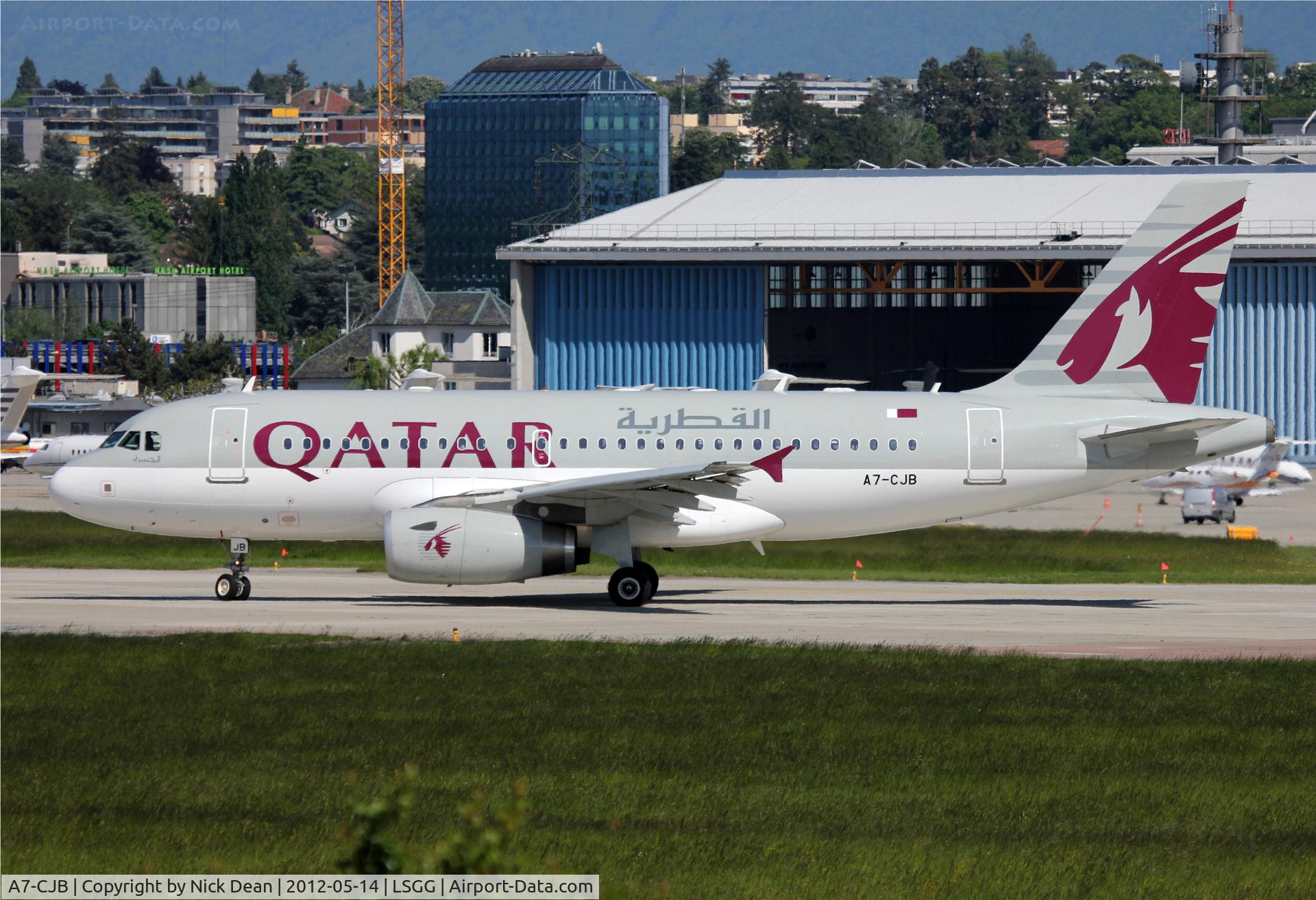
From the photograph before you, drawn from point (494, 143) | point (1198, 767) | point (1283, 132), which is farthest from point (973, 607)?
point (494, 143)

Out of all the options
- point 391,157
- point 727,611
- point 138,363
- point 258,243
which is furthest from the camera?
point 258,243

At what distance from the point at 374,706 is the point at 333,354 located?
112 metres

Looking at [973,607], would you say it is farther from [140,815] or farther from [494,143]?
[494,143]

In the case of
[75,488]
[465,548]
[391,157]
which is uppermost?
[391,157]

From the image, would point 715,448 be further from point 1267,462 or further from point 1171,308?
point 1267,462

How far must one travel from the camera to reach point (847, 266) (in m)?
81.9

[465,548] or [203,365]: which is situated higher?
[203,365]

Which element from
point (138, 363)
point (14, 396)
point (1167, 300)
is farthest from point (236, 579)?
point (138, 363)

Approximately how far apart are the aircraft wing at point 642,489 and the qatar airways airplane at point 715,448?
0.23ft

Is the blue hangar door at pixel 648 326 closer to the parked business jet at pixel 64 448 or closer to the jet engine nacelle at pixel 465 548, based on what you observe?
the parked business jet at pixel 64 448

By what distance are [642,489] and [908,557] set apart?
12.6m

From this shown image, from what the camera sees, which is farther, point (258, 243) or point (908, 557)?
point (258, 243)

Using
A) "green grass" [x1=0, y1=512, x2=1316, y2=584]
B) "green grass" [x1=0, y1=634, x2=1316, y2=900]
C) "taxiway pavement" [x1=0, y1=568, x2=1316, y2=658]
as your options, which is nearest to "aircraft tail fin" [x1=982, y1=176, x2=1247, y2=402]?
"taxiway pavement" [x1=0, y1=568, x2=1316, y2=658]

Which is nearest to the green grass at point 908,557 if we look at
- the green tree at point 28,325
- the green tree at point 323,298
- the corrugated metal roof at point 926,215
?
the corrugated metal roof at point 926,215
